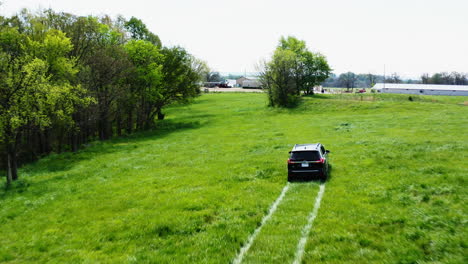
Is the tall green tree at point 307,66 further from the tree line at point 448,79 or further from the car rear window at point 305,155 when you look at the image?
the tree line at point 448,79

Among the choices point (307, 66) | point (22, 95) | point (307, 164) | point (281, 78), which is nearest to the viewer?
point (307, 164)

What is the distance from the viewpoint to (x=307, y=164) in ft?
50.8

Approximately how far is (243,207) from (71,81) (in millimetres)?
28570

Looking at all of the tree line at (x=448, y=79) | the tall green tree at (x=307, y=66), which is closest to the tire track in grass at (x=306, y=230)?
the tall green tree at (x=307, y=66)

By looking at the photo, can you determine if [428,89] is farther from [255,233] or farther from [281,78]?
[255,233]

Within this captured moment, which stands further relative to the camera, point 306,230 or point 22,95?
point 22,95

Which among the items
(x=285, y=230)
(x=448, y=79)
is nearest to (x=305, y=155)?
(x=285, y=230)

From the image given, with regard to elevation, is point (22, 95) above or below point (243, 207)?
above

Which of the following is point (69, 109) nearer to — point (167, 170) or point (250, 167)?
point (167, 170)

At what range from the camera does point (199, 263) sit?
8.33m

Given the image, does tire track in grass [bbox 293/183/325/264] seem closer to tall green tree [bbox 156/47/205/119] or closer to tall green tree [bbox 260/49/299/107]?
tall green tree [bbox 156/47/205/119]

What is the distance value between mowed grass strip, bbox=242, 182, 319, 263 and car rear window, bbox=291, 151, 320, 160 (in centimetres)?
193

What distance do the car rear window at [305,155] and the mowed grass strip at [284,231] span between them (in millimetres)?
1932

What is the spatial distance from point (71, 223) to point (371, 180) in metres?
13.5
